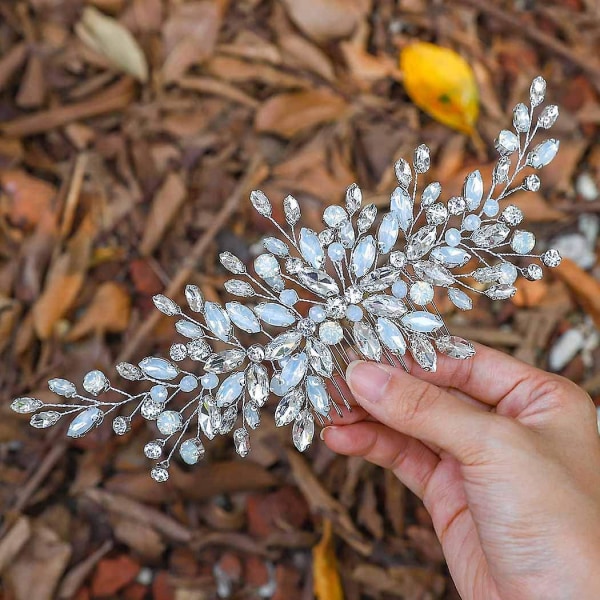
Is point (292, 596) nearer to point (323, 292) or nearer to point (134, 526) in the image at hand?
point (134, 526)

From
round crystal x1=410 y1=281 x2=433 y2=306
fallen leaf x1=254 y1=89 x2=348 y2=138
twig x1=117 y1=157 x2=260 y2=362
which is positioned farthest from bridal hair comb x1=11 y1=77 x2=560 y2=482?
fallen leaf x1=254 y1=89 x2=348 y2=138

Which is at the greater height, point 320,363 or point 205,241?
point 320,363

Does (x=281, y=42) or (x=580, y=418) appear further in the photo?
(x=281, y=42)

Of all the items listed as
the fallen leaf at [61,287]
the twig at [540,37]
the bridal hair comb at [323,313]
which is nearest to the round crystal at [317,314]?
the bridal hair comb at [323,313]

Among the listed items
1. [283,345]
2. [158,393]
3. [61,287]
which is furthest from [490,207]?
[61,287]

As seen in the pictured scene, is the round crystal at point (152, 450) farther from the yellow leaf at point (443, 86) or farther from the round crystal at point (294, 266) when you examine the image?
the yellow leaf at point (443, 86)

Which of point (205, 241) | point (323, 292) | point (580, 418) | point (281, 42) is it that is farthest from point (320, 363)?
point (281, 42)
